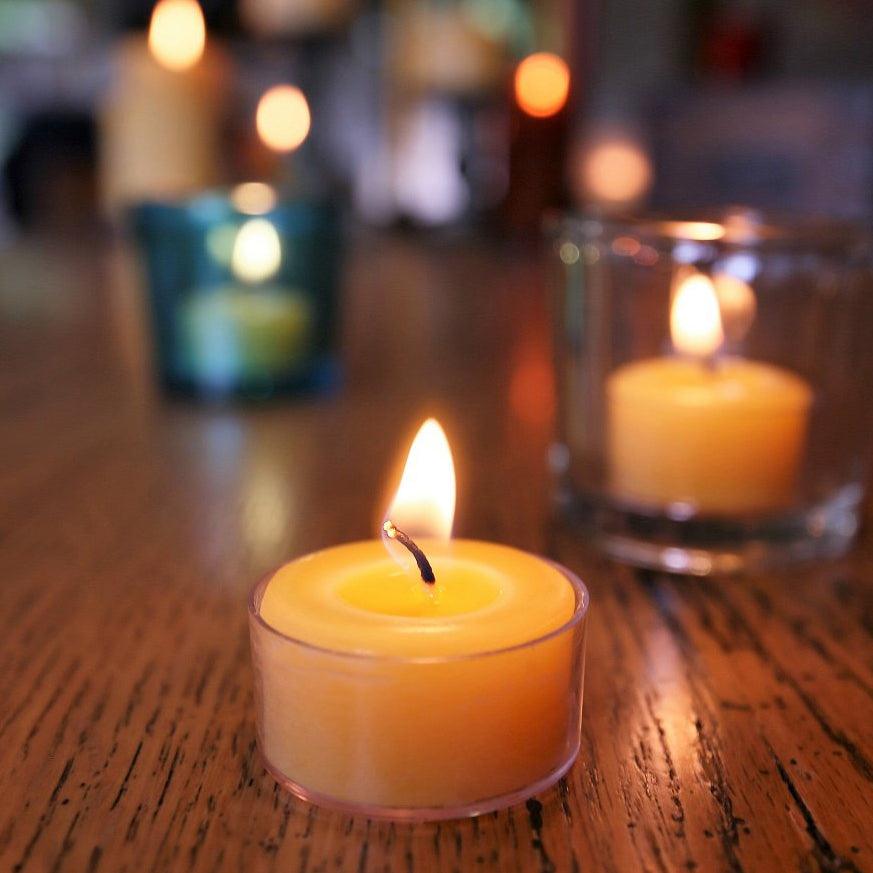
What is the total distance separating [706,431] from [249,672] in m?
0.27

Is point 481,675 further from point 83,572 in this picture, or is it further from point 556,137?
point 556,137

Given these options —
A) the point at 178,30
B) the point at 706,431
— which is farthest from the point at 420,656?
the point at 178,30

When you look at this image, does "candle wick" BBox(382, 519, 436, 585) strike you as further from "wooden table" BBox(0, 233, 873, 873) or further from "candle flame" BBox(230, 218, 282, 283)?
"candle flame" BBox(230, 218, 282, 283)

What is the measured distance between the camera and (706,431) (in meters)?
0.57

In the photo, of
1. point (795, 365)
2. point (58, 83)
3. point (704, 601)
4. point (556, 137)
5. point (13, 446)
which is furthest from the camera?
point (58, 83)

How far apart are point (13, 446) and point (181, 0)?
2.26ft

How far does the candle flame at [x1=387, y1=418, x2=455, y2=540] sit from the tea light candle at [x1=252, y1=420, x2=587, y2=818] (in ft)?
0.14

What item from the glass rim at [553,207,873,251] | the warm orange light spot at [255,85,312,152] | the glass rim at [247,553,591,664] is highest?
the warm orange light spot at [255,85,312,152]

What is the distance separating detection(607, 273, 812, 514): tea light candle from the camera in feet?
1.86

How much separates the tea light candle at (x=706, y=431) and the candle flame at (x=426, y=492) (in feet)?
0.65

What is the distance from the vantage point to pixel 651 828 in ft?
1.06

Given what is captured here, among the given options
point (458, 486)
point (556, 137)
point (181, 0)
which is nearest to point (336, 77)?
point (556, 137)

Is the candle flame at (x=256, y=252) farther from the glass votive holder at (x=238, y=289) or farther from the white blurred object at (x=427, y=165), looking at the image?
the white blurred object at (x=427, y=165)

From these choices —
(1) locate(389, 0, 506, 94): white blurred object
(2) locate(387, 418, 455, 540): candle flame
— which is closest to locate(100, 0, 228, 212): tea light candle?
(1) locate(389, 0, 506, 94): white blurred object
